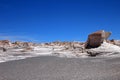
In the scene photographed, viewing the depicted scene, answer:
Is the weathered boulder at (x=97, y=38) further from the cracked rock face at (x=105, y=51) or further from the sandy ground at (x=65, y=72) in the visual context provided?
the sandy ground at (x=65, y=72)

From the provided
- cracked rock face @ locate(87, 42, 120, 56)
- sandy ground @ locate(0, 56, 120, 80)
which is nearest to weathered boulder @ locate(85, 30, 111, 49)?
cracked rock face @ locate(87, 42, 120, 56)

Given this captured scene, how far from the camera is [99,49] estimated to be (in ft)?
97.5

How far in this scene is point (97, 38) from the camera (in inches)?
1266

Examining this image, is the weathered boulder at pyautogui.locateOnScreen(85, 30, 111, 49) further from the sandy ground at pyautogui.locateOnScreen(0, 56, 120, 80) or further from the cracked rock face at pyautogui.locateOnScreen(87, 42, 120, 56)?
the sandy ground at pyautogui.locateOnScreen(0, 56, 120, 80)

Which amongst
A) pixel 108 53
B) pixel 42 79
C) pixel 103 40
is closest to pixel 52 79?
pixel 42 79

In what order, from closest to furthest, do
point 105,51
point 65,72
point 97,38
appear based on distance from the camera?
point 65,72 → point 105,51 → point 97,38

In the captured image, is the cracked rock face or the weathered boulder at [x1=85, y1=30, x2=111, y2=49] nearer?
the cracked rock face

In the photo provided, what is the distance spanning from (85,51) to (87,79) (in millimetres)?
18912

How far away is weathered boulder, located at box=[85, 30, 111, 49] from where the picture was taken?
32.0 meters

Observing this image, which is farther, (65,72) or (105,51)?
(105,51)

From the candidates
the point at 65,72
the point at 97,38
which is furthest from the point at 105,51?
the point at 65,72

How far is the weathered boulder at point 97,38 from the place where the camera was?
32.0 metres

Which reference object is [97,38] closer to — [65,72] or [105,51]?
[105,51]

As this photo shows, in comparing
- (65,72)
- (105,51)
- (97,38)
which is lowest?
(65,72)
